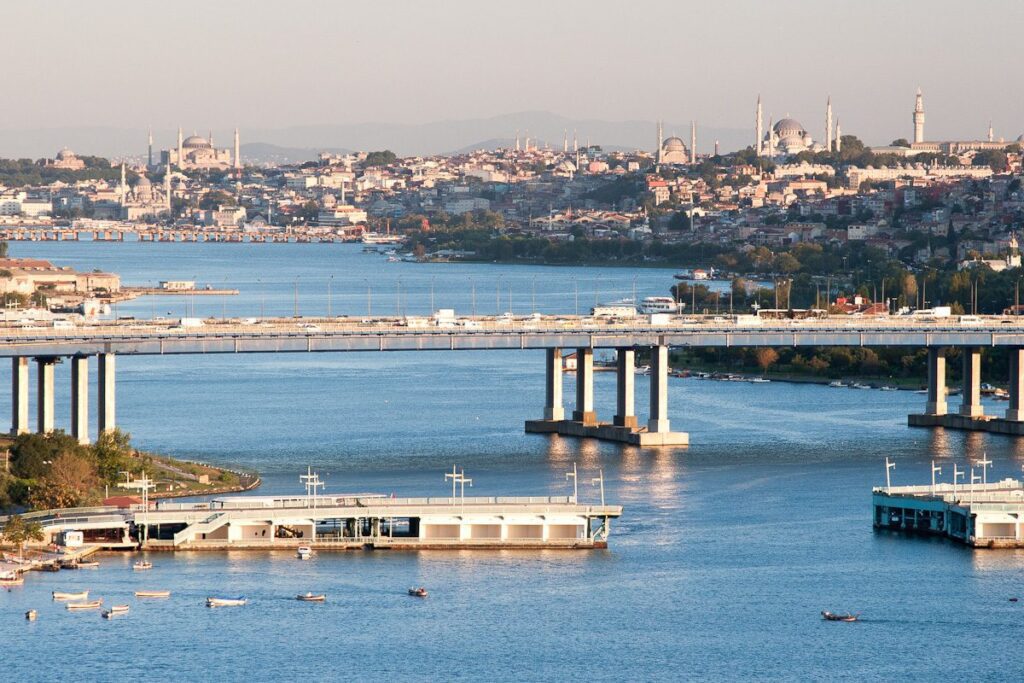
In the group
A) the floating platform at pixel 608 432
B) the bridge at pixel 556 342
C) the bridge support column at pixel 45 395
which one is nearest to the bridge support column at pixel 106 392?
the bridge at pixel 556 342

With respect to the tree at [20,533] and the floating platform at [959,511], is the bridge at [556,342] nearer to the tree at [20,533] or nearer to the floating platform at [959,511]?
the tree at [20,533]

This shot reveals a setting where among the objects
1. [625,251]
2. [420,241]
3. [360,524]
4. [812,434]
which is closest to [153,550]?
[360,524]

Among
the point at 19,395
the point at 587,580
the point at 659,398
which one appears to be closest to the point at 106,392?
the point at 19,395

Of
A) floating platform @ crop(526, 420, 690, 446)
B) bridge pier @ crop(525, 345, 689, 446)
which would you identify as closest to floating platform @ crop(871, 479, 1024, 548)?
floating platform @ crop(526, 420, 690, 446)

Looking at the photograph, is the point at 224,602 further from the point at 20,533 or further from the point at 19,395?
the point at 19,395

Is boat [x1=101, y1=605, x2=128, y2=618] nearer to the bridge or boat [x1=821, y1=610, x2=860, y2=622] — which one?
boat [x1=821, y1=610, x2=860, y2=622]
